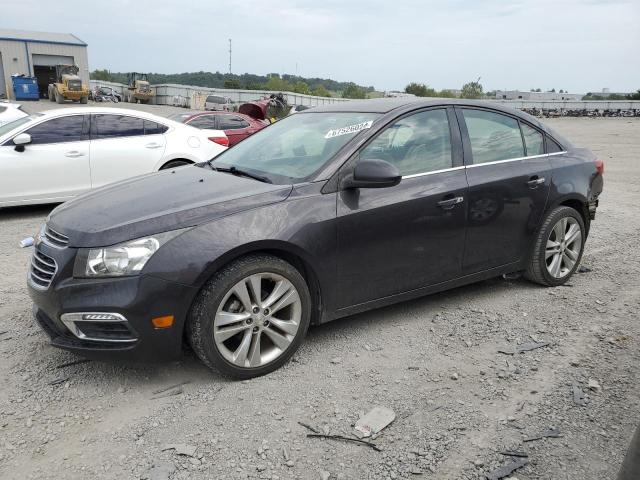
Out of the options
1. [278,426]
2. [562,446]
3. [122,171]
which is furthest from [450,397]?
[122,171]

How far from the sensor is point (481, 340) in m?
3.89

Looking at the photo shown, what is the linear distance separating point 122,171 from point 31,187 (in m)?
1.20

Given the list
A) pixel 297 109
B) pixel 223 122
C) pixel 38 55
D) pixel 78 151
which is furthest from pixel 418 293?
pixel 38 55

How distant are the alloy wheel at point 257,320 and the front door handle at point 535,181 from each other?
2.30 m

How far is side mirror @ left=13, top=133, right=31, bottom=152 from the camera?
7.27 meters

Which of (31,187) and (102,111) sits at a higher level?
(102,111)

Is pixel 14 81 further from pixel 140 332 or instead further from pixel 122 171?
pixel 140 332

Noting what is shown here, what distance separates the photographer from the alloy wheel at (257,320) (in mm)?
3158

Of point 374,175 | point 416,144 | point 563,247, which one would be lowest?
point 563,247

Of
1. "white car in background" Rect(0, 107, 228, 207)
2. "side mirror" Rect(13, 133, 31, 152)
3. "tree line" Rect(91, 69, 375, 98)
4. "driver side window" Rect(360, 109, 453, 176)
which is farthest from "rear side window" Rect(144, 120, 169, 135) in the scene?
"tree line" Rect(91, 69, 375, 98)

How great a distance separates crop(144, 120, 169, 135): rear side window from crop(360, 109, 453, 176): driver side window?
541 cm

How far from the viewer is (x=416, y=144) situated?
400 cm

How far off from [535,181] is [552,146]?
0.53 meters

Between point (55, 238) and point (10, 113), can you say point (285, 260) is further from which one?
point (10, 113)
